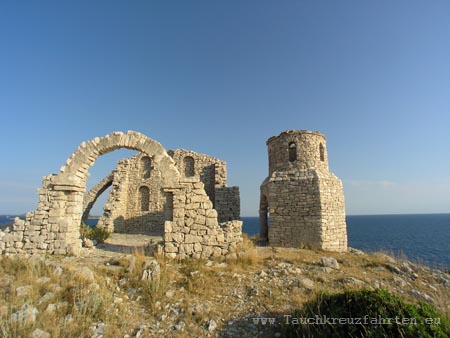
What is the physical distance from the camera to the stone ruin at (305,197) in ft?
35.5

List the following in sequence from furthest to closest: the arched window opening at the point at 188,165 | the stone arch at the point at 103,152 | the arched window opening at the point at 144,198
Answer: the arched window opening at the point at 144,198, the arched window opening at the point at 188,165, the stone arch at the point at 103,152

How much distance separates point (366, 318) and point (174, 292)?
3625mm

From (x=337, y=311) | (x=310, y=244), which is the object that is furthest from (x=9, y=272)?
(x=310, y=244)

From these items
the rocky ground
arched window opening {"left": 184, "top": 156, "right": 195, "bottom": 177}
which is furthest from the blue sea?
arched window opening {"left": 184, "top": 156, "right": 195, "bottom": 177}

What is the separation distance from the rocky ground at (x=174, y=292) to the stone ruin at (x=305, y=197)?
11.8 feet

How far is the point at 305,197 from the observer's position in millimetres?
11133

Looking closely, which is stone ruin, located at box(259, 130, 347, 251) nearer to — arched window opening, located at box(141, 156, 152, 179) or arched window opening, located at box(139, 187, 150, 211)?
arched window opening, located at box(139, 187, 150, 211)

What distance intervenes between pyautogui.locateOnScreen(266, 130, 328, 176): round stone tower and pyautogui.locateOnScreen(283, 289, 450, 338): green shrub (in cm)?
872

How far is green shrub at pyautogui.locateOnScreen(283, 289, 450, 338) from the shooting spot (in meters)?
2.95

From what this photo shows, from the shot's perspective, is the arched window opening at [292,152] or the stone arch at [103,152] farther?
the arched window opening at [292,152]

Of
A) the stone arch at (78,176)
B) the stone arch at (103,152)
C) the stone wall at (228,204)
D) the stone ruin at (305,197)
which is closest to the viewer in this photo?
the stone arch at (78,176)

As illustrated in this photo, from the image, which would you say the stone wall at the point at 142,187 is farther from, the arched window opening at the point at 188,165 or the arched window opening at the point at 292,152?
the arched window opening at the point at 292,152

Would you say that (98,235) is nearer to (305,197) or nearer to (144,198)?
(144,198)

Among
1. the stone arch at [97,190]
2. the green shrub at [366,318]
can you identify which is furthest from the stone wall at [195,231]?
the stone arch at [97,190]
